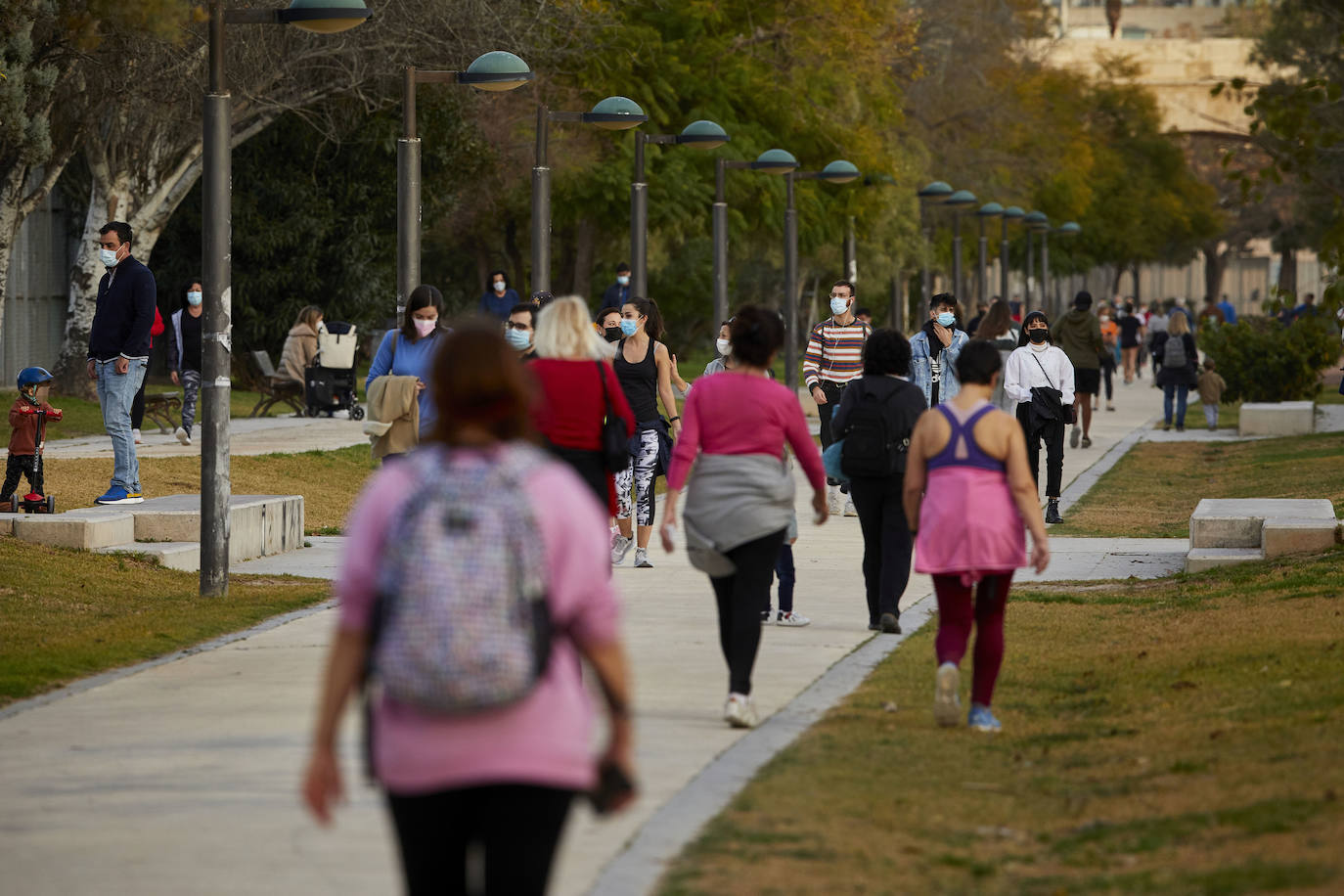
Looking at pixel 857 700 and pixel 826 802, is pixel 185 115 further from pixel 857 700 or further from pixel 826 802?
pixel 826 802

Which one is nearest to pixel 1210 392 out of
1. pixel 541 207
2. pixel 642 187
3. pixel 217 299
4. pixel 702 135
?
pixel 702 135

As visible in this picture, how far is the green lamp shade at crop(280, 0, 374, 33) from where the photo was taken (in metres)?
12.8

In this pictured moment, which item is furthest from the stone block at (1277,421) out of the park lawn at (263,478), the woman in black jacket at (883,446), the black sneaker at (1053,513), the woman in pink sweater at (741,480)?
the woman in pink sweater at (741,480)

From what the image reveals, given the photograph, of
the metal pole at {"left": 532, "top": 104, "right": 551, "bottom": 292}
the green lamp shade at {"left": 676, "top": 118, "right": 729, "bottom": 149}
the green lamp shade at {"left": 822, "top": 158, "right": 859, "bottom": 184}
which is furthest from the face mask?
the green lamp shade at {"left": 822, "top": 158, "right": 859, "bottom": 184}

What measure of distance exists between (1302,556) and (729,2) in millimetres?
28103

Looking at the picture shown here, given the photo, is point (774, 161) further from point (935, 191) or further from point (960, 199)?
point (960, 199)

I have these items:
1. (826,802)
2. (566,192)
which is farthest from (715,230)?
(826,802)

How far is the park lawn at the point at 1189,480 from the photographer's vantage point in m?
18.4

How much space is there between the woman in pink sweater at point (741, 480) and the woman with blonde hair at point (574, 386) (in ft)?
1.09

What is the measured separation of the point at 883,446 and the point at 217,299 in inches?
166

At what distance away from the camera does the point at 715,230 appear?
103 ft

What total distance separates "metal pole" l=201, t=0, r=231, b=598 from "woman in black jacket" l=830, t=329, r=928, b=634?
12.6 feet

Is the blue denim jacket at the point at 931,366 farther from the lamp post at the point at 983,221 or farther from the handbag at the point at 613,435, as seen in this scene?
the lamp post at the point at 983,221

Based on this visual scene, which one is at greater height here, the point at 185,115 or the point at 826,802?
the point at 185,115
